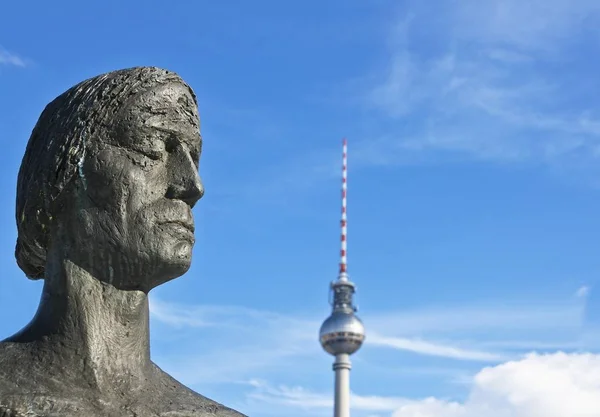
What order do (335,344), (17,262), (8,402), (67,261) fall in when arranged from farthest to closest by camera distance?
(335,344)
(17,262)
(67,261)
(8,402)

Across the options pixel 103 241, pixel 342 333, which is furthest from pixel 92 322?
pixel 342 333

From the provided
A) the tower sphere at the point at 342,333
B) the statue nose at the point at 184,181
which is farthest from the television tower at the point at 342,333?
the statue nose at the point at 184,181

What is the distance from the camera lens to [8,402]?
19.5ft

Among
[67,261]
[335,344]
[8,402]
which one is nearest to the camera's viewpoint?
[8,402]

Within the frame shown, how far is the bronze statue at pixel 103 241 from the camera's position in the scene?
6.23 meters

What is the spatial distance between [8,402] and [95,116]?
166 centimetres

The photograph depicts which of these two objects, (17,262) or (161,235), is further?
(17,262)

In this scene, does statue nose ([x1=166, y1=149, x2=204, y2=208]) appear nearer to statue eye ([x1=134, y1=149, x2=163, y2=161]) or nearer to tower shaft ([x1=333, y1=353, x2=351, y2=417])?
statue eye ([x1=134, y1=149, x2=163, y2=161])

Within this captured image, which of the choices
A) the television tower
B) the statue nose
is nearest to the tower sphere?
the television tower

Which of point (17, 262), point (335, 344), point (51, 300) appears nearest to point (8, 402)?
point (51, 300)

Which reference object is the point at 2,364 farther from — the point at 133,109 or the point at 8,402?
the point at 133,109

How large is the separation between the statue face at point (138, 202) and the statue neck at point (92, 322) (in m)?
0.08

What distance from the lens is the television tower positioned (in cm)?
10694

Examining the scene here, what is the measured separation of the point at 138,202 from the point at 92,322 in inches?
27.9
